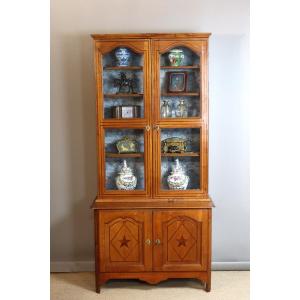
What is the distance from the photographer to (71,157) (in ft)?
13.3

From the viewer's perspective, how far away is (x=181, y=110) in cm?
365

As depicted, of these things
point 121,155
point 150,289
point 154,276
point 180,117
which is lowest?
point 150,289

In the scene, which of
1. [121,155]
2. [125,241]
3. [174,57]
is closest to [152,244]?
[125,241]

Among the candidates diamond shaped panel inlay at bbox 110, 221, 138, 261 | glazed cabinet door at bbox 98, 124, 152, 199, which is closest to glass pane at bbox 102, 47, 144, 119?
glazed cabinet door at bbox 98, 124, 152, 199

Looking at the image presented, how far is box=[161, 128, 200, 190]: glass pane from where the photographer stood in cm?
364

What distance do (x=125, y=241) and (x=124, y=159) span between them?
0.66 m

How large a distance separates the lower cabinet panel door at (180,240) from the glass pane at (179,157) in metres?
0.25

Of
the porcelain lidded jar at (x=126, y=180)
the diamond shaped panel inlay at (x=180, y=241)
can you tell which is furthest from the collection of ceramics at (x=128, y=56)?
the diamond shaped panel inlay at (x=180, y=241)

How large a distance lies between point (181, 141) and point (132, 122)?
0.43 m

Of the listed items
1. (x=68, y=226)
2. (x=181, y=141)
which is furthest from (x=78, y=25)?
(x=68, y=226)

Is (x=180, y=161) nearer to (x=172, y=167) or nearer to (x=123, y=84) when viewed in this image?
(x=172, y=167)
